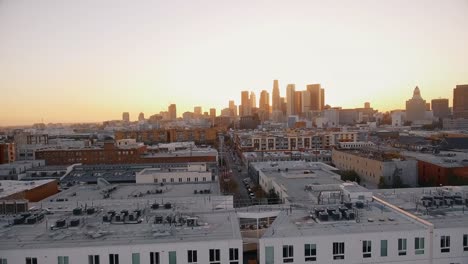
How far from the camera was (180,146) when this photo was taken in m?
23.1

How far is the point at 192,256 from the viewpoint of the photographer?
4695 millimetres

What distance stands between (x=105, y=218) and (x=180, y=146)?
57.1 ft

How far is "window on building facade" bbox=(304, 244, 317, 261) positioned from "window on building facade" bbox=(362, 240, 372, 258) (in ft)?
2.09

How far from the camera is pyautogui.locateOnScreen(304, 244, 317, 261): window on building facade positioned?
4.88m

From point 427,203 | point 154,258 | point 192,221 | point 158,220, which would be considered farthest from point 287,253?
point 427,203

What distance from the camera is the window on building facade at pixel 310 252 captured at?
16.0ft

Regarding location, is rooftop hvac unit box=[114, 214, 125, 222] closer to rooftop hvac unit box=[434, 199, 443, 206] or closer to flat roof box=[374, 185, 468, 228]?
flat roof box=[374, 185, 468, 228]

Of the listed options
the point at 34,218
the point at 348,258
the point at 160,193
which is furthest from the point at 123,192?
the point at 348,258

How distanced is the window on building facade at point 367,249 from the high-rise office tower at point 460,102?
178 ft

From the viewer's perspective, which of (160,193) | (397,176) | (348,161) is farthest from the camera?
(348,161)

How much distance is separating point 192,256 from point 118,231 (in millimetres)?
1170

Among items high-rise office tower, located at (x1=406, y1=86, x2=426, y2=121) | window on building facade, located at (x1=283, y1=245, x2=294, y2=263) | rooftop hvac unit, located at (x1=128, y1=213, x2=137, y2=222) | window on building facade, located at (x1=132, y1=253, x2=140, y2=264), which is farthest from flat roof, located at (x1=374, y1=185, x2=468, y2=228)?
high-rise office tower, located at (x1=406, y1=86, x2=426, y2=121)

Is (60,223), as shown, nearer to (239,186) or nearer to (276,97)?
(239,186)

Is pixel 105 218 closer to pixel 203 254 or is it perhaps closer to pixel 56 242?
pixel 56 242
